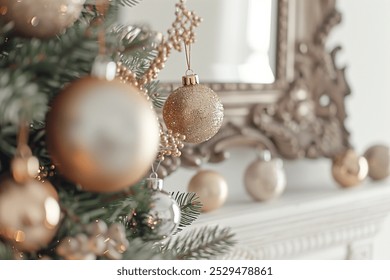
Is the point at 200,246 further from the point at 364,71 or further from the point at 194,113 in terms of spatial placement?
the point at 364,71

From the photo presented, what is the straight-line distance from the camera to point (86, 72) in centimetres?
42

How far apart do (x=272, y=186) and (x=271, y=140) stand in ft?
0.45

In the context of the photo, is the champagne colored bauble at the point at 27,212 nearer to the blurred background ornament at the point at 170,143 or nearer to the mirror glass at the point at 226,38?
the blurred background ornament at the point at 170,143

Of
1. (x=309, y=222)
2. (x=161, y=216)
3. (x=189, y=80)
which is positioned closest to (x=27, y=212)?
(x=161, y=216)

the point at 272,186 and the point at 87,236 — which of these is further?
the point at 272,186

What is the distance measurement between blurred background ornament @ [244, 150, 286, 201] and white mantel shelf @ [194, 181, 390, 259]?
0.07 feet

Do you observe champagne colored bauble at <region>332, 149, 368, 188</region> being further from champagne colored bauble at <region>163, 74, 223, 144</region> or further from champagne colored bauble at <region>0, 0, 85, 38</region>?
champagne colored bauble at <region>0, 0, 85, 38</region>

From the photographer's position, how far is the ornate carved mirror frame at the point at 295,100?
1.14 meters

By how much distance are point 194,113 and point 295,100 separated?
776 mm

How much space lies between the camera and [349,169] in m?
1.32

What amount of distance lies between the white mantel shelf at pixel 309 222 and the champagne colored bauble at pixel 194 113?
1.45 ft

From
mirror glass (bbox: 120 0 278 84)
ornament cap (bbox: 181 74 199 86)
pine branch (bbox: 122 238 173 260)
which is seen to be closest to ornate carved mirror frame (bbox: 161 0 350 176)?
mirror glass (bbox: 120 0 278 84)

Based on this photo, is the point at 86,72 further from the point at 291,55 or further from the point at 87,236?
the point at 291,55
